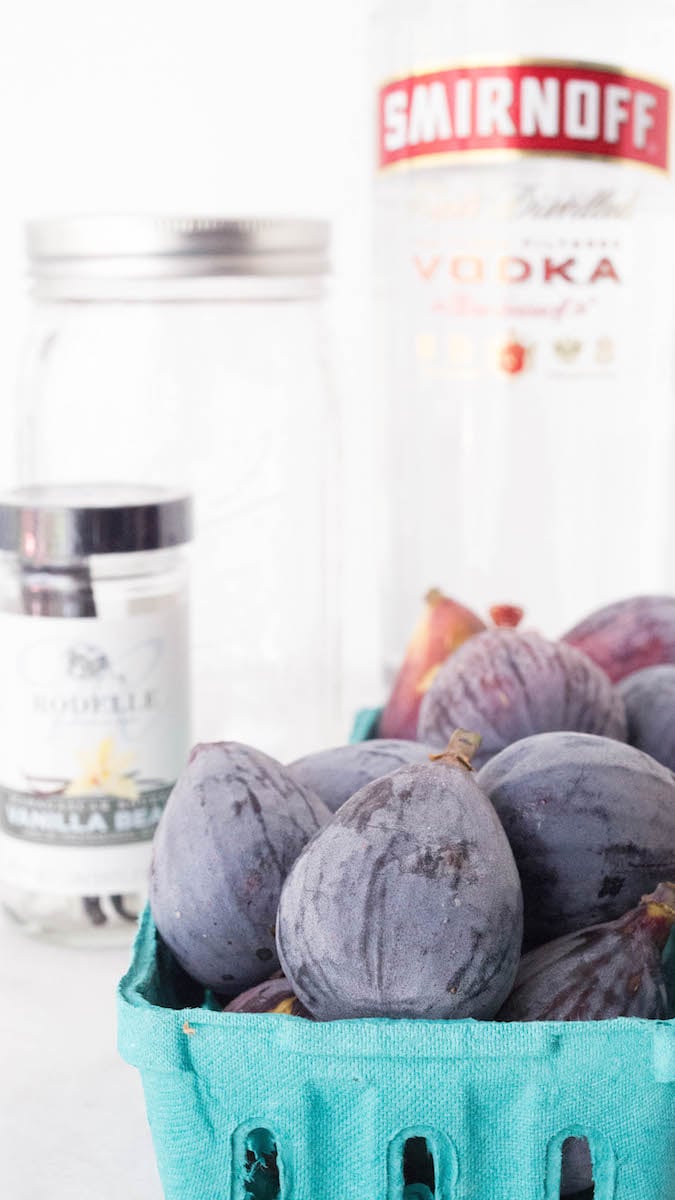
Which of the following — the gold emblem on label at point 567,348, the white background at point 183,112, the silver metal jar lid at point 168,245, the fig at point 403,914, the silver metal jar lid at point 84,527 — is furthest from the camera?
the white background at point 183,112

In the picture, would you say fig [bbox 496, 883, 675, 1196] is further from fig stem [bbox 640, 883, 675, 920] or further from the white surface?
the white surface

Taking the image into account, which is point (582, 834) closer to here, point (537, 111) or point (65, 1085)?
point (65, 1085)

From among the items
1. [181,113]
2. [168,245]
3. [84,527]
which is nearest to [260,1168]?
[84,527]

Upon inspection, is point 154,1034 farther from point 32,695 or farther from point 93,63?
point 93,63

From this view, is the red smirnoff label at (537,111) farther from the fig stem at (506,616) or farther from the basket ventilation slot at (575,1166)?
the basket ventilation slot at (575,1166)

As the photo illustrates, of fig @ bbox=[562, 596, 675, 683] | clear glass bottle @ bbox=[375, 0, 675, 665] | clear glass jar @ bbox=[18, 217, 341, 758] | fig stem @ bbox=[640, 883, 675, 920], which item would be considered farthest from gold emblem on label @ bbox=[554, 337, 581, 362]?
fig stem @ bbox=[640, 883, 675, 920]

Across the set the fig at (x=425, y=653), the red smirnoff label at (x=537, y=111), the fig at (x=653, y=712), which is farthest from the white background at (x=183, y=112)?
the fig at (x=653, y=712)

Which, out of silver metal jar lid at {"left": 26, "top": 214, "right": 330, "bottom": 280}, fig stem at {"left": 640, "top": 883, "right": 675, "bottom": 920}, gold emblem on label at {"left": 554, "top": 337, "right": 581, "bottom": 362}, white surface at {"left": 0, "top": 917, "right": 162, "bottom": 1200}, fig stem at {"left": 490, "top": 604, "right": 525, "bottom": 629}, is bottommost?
white surface at {"left": 0, "top": 917, "right": 162, "bottom": 1200}
